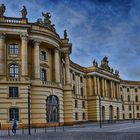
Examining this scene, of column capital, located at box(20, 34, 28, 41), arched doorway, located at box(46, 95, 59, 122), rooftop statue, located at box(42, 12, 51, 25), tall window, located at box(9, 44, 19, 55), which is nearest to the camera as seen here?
column capital, located at box(20, 34, 28, 41)

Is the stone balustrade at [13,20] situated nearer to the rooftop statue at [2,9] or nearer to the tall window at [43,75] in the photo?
the rooftop statue at [2,9]

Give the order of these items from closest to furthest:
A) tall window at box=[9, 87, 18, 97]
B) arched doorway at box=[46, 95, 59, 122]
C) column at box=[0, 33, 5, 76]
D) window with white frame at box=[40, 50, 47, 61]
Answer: tall window at box=[9, 87, 18, 97]
column at box=[0, 33, 5, 76]
arched doorway at box=[46, 95, 59, 122]
window with white frame at box=[40, 50, 47, 61]

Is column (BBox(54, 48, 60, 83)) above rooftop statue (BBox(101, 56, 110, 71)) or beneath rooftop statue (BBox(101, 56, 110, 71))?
beneath

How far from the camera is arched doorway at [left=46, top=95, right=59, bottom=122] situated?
221 feet

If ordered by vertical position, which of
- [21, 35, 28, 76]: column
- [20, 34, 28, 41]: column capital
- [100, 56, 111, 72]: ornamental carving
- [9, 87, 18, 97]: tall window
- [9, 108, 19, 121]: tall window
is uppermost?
[100, 56, 111, 72]: ornamental carving

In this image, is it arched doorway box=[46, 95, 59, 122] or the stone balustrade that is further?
arched doorway box=[46, 95, 59, 122]

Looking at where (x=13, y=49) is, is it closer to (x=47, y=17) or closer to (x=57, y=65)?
(x=57, y=65)

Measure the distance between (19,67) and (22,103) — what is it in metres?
6.62

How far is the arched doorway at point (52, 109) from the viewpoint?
6749 centimetres

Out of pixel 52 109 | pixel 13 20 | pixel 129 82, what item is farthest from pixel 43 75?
pixel 129 82

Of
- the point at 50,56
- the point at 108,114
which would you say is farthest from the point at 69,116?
the point at 108,114

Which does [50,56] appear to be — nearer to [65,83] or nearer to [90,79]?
[65,83]

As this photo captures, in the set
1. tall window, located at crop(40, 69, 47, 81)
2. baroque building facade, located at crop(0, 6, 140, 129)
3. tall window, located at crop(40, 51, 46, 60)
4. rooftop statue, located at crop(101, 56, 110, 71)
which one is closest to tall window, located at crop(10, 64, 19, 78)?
baroque building facade, located at crop(0, 6, 140, 129)

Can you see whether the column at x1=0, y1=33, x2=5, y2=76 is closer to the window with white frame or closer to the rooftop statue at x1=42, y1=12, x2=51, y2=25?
the window with white frame
